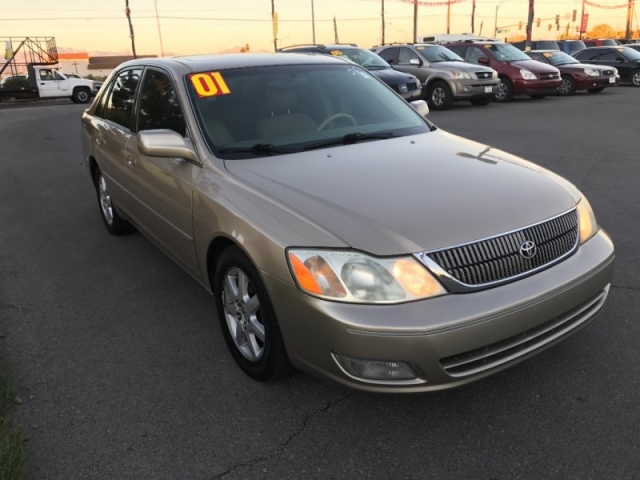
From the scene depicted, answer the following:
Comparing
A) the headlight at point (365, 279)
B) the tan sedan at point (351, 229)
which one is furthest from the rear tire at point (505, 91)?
the headlight at point (365, 279)

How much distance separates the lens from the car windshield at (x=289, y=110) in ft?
11.2

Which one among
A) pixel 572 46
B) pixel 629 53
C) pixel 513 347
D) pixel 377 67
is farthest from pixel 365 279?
pixel 572 46

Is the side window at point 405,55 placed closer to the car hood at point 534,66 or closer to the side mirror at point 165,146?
the car hood at point 534,66

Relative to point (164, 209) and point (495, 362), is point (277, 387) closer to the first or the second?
point (495, 362)

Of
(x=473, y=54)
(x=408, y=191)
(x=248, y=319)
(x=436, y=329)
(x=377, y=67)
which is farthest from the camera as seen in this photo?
(x=473, y=54)

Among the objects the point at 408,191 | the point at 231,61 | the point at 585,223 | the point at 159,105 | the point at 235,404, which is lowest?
the point at 235,404

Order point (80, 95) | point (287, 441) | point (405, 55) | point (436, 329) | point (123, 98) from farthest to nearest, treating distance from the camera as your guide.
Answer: point (80, 95), point (405, 55), point (123, 98), point (287, 441), point (436, 329)

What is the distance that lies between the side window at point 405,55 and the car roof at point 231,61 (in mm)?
12880

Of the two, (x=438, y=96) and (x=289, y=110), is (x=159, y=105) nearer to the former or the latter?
(x=289, y=110)

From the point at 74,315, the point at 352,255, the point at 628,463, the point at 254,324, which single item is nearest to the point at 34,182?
the point at 74,315

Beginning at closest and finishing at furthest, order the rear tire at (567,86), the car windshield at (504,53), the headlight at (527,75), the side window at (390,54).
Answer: the headlight at (527,75) < the car windshield at (504,53) < the side window at (390,54) < the rear tire at (567,86)

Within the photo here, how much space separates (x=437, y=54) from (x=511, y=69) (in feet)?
7.29

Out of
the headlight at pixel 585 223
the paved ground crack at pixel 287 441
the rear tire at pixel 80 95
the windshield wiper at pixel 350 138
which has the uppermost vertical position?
the windshield wiper at pixel 350 138

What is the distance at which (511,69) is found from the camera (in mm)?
16453
